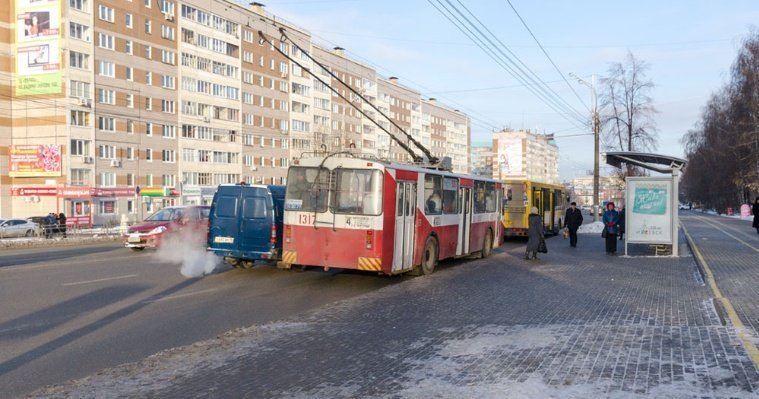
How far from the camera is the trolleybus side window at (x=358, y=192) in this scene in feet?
42.1

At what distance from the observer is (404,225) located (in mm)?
13688

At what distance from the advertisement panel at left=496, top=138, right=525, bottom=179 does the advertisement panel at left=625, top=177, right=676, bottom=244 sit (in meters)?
40.2

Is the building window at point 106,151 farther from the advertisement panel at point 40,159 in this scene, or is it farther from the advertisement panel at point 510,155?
the advertisement panel at point 510,155

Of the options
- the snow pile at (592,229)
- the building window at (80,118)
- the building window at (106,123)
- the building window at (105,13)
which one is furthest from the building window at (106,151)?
the snow pile at (592,229)

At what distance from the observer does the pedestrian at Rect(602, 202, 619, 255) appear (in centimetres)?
2091

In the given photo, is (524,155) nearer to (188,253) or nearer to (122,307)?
(188,253)

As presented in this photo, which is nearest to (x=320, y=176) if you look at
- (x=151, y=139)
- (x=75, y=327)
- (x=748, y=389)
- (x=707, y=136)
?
(x=75, y=327)

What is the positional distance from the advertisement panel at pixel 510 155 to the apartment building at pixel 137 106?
1003 cm

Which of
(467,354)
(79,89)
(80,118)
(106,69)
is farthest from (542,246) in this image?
(106,69)

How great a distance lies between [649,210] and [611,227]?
1.41 meters

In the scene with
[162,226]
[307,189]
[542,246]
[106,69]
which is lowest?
[542,246]

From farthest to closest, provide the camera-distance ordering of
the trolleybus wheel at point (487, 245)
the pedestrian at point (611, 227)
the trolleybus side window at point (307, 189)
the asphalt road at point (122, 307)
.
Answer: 1. the pedestrian at point (611, 227)
2. the trolleybus wheel at point (487, 245)
3. the trolleybus side window at point (307, 189)
4. the asphalt road at point (122, 307)

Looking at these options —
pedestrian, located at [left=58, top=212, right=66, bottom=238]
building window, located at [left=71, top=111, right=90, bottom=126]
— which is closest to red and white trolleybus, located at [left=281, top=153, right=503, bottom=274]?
pedestrian, located at [left=58, top=212, right=66, bottom=238]

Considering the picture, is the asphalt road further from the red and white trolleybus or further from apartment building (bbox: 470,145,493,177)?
apartment building (bbox: 470,145,493,177)
